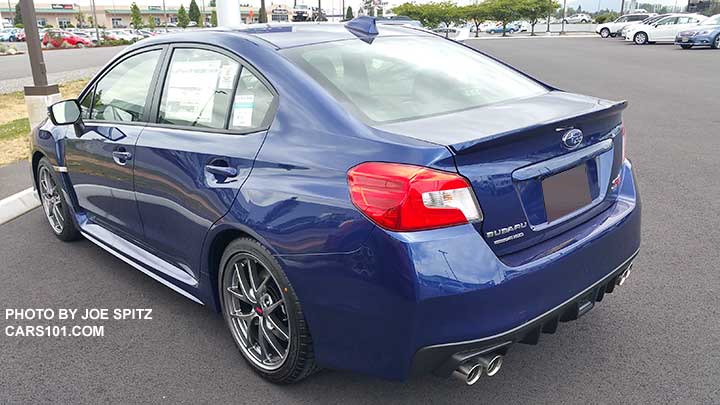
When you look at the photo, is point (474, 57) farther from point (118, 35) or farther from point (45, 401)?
point (118, 35)

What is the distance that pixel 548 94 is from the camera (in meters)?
3.12

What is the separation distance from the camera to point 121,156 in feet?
11.2

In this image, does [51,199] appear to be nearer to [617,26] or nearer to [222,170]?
[222,170]

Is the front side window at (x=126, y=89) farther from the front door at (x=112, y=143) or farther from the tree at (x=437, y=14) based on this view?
the tree at (x=437, y=14)

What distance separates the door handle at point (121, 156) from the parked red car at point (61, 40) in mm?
48998

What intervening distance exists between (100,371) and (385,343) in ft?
5.39

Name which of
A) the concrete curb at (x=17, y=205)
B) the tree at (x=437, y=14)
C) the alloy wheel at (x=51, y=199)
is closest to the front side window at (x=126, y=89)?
the alloy wheel at (x=51, y=199)

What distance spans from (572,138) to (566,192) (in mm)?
230

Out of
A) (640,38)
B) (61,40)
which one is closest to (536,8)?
(640,38)

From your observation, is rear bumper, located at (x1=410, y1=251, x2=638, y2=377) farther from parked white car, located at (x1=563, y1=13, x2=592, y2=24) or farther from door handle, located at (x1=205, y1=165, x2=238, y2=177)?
parked white car, located at (x1=563, y1=13, x2=592, y2=24)

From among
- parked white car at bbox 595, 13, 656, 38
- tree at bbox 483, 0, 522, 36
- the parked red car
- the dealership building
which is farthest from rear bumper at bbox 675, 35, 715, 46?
the dealership building

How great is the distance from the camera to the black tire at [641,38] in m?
34.1

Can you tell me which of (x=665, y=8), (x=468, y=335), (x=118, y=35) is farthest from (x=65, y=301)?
(x=665, y=8)

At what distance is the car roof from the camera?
2961mm
